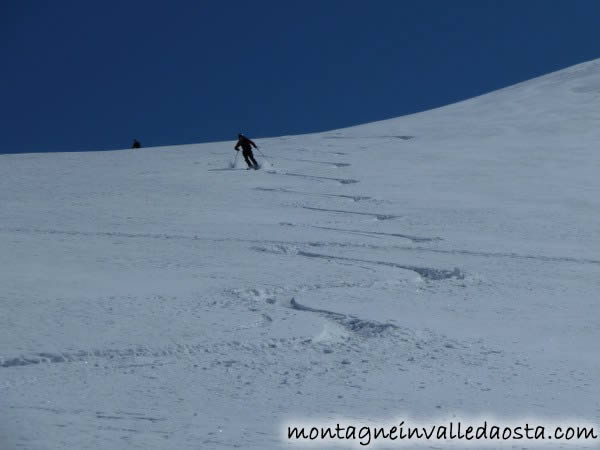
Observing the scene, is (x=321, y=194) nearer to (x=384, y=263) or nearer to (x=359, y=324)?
(x=384, y=263)

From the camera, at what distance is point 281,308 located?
530 cm

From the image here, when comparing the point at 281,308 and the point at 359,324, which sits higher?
the point at 281,308

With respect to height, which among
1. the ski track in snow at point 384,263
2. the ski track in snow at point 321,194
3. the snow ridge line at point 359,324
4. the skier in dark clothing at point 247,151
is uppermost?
the skier in dark clothing at point 247,151

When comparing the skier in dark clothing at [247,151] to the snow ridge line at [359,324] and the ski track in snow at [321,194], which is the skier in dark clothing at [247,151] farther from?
the snow ridge line at [359,324]

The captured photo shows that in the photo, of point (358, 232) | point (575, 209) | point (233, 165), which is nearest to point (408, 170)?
point (233, 165)

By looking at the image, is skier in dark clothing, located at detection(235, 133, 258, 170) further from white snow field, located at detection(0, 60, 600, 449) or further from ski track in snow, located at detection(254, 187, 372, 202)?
ski track in snow, located at detection(254, 187, 372, 202)

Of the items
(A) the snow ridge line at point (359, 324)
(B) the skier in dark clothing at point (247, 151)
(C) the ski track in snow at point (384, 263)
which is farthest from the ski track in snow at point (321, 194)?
(A) the snow ridge line at point (359, 324)

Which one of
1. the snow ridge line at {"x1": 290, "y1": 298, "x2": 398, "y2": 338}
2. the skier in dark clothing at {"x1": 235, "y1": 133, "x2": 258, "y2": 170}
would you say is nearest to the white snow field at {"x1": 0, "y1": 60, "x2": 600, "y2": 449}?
the snow ridge line at {"x1": 290, "y1": 298, "x2": 398, "y2": 338}

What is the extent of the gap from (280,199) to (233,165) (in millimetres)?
4689

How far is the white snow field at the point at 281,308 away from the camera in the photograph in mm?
3666

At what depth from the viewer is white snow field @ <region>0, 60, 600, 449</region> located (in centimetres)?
367

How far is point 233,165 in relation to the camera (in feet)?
50.9

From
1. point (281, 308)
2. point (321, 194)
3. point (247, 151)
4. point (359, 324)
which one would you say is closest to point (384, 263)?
point (281, 308)

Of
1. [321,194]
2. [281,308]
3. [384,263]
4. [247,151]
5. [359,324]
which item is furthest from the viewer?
[247,151]
